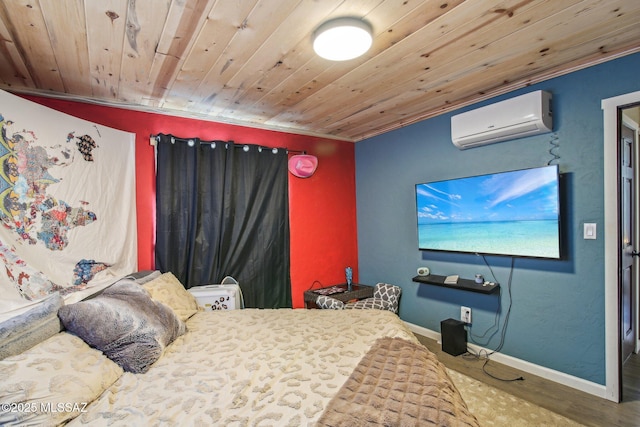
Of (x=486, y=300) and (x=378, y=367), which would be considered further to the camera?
(x=486, y=300)

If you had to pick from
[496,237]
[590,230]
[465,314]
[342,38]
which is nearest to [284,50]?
[342,38]

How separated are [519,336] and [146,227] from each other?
3372 mm

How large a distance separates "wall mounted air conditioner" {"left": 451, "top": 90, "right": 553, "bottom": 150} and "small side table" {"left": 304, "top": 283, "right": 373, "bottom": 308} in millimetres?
1957

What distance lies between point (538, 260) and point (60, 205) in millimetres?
3592

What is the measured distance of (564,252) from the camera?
2.40 meters

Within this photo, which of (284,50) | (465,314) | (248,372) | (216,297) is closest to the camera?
(248,372)

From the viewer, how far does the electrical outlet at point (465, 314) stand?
3014 millimetres

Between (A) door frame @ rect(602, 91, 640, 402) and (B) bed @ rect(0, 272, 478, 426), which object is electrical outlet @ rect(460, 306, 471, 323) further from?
(B) bed @ rect(0, 272, 478, 426)

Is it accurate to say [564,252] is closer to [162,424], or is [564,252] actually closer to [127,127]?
[162,424]

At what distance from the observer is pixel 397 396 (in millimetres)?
1239

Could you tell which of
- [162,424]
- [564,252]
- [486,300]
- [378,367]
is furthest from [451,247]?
[162,424]

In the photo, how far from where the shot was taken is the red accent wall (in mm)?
2709

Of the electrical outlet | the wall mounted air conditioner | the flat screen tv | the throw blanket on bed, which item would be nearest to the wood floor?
the electrical outlet

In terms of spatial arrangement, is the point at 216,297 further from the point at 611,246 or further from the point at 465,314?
the point at 611,246
